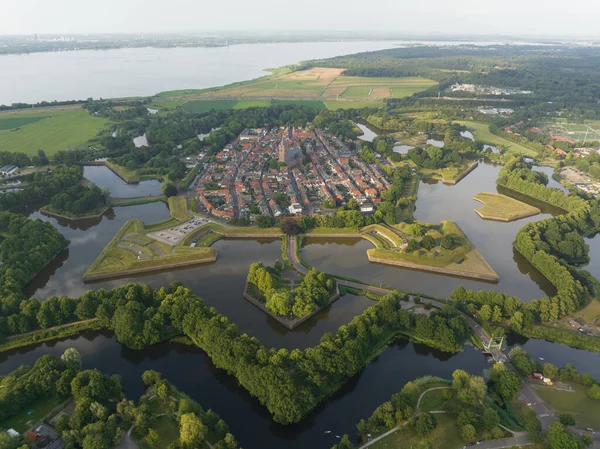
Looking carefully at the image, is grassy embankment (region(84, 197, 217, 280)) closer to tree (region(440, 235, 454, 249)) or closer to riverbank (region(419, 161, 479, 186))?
tree (region(440, 235, 454, 249))

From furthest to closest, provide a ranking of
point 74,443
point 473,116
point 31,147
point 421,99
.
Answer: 1. point 421,99
2. point 473,116
3. point 31,147
4. point 74,443

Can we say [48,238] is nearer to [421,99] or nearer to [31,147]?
[31,147]

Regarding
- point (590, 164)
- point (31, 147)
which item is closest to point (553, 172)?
point (590, 164)

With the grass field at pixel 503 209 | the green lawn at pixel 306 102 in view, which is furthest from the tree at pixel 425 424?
the green lawn at pixel 306 102

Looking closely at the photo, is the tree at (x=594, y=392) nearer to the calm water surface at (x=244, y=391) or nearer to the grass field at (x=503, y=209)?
the calm water surface at (x=244, y=391)

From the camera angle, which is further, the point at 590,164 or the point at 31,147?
the point at 31,147

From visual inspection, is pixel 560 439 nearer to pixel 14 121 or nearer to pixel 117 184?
pixel 117 184

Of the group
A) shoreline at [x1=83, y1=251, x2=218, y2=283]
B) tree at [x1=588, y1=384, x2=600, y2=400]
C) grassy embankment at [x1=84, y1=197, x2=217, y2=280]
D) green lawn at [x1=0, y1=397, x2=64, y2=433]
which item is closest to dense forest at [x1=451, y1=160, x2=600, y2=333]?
tree at [x1=588, y1=384, x2=600, y2=400]
